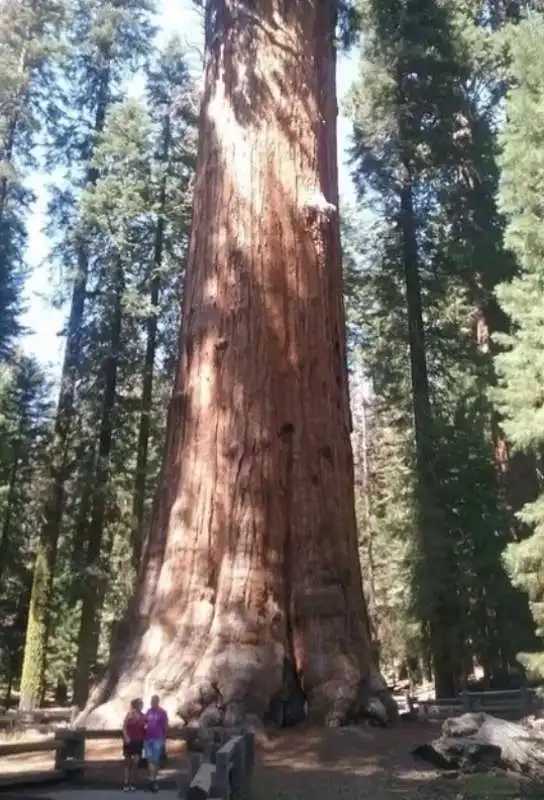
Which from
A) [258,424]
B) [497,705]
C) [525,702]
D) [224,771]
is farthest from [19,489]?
[224,771]

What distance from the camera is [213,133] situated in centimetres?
1145

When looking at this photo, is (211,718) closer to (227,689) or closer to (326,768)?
(227,689)

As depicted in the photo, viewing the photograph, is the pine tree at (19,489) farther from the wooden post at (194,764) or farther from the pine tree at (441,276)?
the wooden post at (194,764)

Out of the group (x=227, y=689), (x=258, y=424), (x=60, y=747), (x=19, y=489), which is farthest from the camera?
(x=19, y=489)

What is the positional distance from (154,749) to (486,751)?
3017 millimetres

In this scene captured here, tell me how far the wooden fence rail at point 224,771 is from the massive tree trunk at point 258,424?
1.11 meters

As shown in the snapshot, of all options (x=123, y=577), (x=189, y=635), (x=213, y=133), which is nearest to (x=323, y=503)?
(x=189, y=635)

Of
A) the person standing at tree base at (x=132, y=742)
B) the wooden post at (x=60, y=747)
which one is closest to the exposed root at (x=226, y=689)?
the wooden post at (x=60, y=747)

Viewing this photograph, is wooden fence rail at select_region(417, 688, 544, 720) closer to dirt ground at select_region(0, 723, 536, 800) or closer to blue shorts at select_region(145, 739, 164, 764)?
A: dirt ground at select_region(0, 723, 536, 800)

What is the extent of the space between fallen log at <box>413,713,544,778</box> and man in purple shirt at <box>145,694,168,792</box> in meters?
2.38

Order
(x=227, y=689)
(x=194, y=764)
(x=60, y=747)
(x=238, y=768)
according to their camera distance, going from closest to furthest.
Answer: (x=194, y=764)
(x=238, y=768)
(x=60, y=747)
(x=227, y=689)

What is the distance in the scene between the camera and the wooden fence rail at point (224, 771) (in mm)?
5512

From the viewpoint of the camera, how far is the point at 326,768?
7477mm

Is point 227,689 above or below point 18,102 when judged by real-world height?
below
